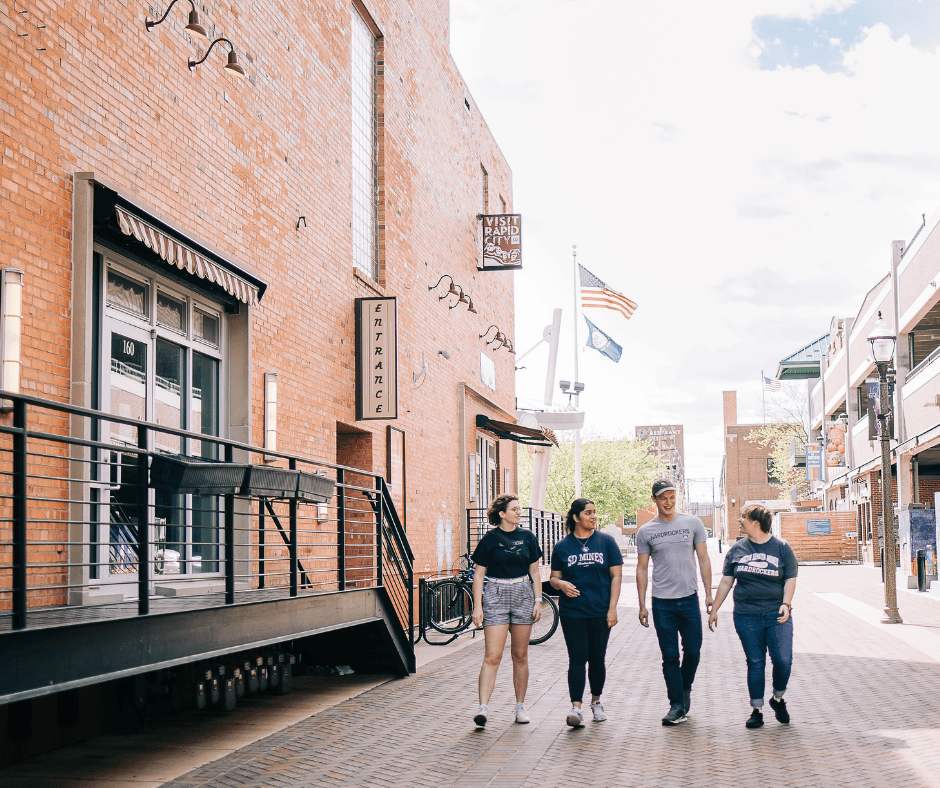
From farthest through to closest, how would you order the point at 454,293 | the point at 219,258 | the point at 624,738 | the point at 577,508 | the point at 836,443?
the point at 836,443 < the point at 454,293 < the point at 219,258 < the point at 577,508 < the point at 624,738

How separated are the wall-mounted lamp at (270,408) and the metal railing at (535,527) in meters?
8.02

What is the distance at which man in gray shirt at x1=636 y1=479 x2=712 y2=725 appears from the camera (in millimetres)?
8555

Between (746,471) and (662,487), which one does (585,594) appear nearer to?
(662,487)

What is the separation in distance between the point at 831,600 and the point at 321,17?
55.4ft

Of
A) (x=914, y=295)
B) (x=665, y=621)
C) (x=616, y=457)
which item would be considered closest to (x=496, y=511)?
(x=665, y=621)

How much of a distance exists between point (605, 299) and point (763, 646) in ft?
87.7

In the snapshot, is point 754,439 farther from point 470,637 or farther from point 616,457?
point 470,637

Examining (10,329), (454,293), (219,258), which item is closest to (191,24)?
(219,258)

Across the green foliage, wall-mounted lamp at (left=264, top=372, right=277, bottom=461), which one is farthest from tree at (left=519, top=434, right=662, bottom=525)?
wall-mounted lamp at (left=264, top=372, right=277, bottom=461)

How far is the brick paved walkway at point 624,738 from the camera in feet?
22.5

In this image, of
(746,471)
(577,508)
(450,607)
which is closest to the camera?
(577,508)

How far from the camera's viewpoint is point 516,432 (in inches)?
983

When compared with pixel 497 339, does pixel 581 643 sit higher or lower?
lower

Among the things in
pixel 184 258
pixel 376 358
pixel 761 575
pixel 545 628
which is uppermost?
pixel 184 258
